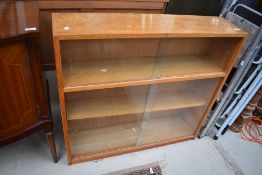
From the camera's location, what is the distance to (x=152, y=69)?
121 centimetres

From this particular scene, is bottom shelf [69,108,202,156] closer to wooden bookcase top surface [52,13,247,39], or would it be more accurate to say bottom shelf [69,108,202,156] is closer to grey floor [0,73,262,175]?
grey floor [0,73,262,175]

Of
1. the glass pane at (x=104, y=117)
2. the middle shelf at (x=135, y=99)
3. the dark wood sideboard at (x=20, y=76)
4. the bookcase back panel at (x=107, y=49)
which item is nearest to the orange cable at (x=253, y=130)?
the middle shelf at (x=135, y=99)

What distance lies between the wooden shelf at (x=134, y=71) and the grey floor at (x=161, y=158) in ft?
1.88

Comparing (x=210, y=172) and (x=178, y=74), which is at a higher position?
(x=178, y=74)

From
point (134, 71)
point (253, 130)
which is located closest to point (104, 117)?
point (134, 71)

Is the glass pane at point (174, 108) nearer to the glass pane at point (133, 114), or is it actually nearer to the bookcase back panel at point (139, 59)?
the glass pane at point (133, 114)

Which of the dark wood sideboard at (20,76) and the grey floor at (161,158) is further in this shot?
the grey floor at (161,158)

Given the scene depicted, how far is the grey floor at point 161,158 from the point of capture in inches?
54.1

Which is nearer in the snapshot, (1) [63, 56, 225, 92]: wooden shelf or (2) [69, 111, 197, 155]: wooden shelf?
(1) [63, 56, 225, 92]: wooden shelf

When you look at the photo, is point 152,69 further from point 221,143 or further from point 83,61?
point 221,143

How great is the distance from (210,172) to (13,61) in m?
1.39

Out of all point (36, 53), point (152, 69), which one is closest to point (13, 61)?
point (36, 53)

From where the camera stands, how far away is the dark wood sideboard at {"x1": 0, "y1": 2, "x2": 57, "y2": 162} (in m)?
0.83

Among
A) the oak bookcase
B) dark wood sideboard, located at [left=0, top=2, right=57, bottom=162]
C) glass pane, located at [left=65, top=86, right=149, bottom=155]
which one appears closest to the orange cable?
the oak bookcase
